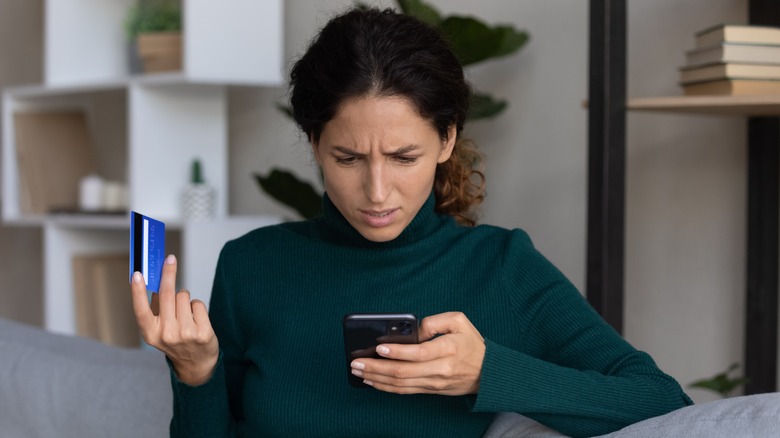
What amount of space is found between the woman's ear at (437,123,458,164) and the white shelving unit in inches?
55.3

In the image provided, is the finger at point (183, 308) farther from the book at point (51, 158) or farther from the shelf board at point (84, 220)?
the book at point (51, 158)

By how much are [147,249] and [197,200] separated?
1615 mm

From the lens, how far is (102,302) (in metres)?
3.08

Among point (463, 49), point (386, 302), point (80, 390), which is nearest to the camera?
point (386, 302)

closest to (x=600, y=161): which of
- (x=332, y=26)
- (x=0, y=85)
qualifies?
(x=332, y=26)

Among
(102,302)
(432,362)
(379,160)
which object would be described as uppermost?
(379,160)

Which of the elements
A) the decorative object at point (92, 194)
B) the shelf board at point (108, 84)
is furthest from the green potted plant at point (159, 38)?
the decorative object at point (92, 194)

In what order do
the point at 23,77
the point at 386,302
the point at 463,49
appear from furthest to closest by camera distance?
the point at 23,77, the point at 463,49, the point at 386,302

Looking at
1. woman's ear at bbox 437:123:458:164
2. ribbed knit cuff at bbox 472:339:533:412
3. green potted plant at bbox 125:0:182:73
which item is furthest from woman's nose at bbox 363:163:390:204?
green potted plant at bbox 125:0:182:73

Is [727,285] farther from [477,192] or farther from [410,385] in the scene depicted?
[410,385]

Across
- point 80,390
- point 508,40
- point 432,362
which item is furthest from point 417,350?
point 508,40

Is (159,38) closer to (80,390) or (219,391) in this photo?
(80,390)

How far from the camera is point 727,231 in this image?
1.99 m

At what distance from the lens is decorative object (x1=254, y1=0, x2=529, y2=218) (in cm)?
204
